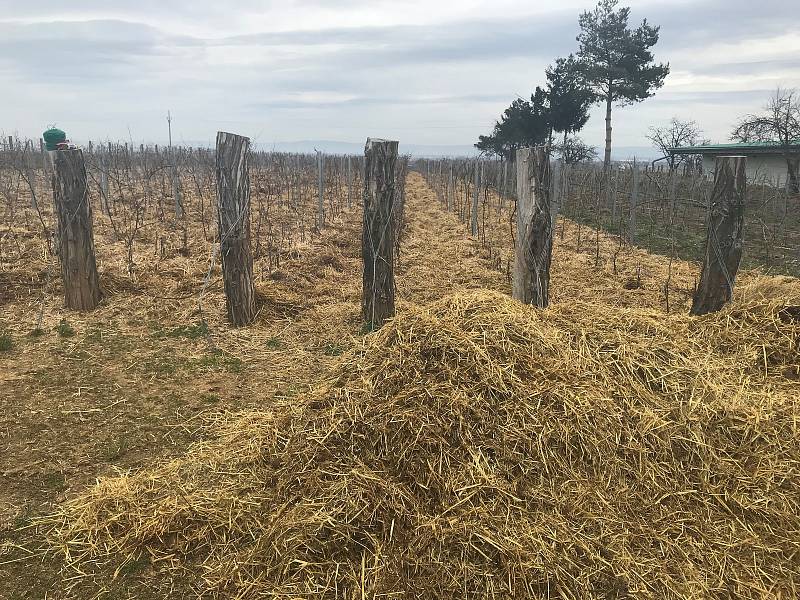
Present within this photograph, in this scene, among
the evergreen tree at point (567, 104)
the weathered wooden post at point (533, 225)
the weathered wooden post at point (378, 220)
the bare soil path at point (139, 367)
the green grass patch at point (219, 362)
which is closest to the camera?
the bare soil path at point (139, 367)

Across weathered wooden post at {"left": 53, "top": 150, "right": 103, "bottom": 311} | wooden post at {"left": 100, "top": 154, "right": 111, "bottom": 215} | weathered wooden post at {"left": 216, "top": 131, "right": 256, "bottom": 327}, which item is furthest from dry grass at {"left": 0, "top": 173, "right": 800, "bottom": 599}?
wooden post at {"left": 100, "top": 154, "right": 111, "bottom": 215}

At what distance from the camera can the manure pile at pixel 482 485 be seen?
216 centimetres

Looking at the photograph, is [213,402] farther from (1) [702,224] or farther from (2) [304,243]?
(1) [702,224]

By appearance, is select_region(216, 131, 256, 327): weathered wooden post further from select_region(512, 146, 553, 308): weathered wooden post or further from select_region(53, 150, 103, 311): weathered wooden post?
select_region(512, 146, 553, 308): weathered wooden post

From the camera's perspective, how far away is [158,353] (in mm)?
4879

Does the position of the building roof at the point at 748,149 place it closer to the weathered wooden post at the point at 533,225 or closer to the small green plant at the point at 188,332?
the weathered wooden post at the point at 533,225

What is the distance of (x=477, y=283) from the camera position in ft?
Answer: 24.5

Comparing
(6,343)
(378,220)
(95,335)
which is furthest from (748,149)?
(6,343)

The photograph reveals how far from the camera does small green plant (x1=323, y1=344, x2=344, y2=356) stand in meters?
4.96

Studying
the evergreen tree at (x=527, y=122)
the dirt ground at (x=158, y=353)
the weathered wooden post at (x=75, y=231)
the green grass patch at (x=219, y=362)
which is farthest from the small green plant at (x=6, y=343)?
the evergreen tree at (x=527, y=122)

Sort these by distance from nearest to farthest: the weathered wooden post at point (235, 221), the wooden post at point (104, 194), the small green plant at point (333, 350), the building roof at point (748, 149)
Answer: the small green plant at point (333, 350) → the weathered wooden post at point (235, 221) → the wooden post at point (104, 194) → the building roof at point (748, 149)

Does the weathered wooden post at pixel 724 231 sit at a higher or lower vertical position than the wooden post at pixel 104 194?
lower

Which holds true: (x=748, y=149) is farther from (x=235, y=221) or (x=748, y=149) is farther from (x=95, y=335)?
(x=95, y=335)

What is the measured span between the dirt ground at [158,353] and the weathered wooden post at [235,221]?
31 cm
